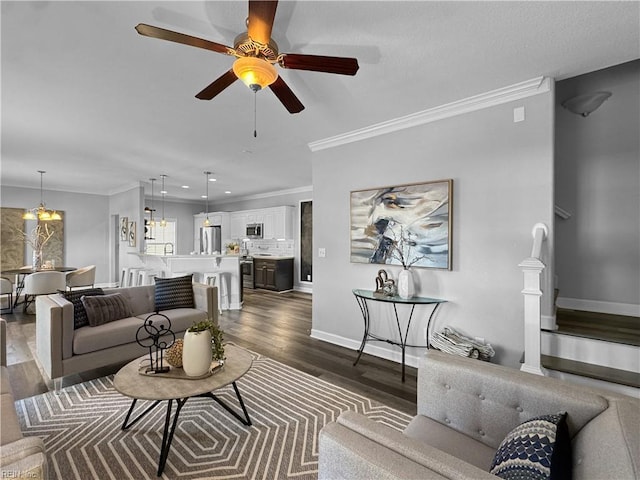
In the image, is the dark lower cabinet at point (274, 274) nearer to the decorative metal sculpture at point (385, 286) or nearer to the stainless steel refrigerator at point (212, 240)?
the stainless steel refrigerator at point (212, 240)

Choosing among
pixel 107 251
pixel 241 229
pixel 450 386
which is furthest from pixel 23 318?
pixel 450 386

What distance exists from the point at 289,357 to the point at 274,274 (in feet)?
14.4

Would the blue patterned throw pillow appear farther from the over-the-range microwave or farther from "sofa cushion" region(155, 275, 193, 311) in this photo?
the over-the-range microwave

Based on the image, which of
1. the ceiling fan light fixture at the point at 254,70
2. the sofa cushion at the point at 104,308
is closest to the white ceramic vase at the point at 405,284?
the ceiling fan light fixture at the point at 254,70

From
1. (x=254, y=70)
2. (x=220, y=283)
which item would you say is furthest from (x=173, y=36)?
(x=220, y=283)

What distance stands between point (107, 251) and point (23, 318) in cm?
384

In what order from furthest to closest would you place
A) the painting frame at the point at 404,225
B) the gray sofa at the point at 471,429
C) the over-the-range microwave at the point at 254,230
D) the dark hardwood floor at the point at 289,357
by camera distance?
the over-the-range microwave at the point at 254,230
the painting frame at the point at 404,225
the dark hardwood floor at the point at 289,357
the gray sofa at the point at 471,429

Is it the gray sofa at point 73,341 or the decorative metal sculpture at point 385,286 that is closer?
the gray sofa at point 73,341

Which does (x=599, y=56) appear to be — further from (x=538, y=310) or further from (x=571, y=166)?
(x=538, y=310)

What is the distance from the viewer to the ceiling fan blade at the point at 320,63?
165 centimetres

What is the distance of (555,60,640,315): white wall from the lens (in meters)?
3.13

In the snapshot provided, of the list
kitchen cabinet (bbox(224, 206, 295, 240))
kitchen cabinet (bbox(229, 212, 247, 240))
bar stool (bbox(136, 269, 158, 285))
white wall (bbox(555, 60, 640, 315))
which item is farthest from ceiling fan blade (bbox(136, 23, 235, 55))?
kitchen cabinet (bbox(229, 212, 247, 240))

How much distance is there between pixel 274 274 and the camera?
7762 millimetres

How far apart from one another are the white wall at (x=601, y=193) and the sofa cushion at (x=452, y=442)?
3054 mm
